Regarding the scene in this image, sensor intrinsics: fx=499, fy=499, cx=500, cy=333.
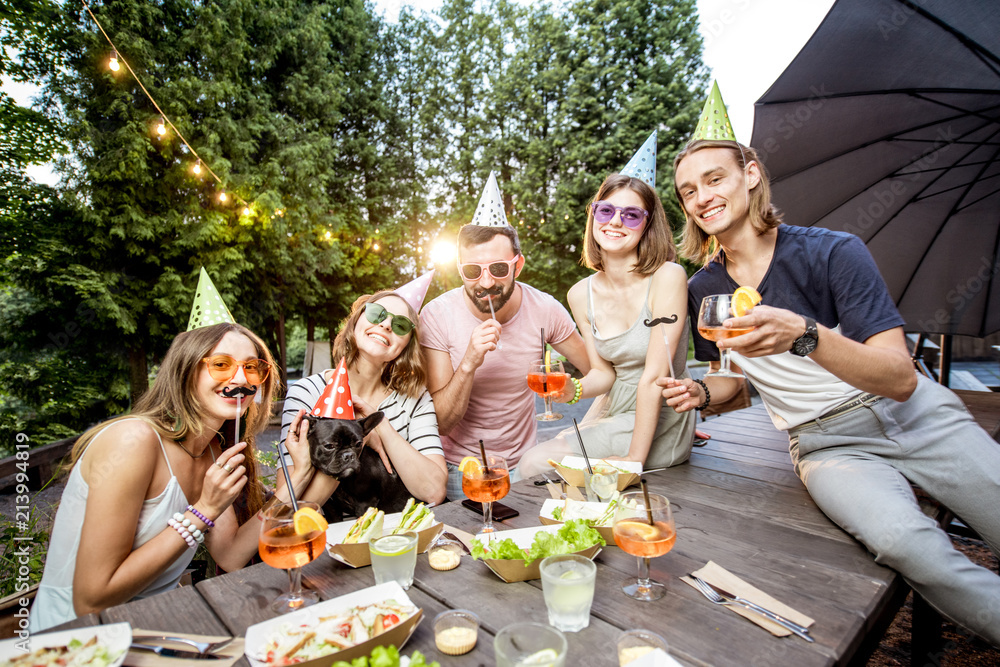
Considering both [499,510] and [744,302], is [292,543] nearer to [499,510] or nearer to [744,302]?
[499,510]

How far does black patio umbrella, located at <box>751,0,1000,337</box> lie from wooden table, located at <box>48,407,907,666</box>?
276cm

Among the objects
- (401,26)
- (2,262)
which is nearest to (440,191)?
(401,26)

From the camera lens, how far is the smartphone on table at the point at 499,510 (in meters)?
2.00

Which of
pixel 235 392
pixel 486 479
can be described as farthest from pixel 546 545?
pixel 235 392

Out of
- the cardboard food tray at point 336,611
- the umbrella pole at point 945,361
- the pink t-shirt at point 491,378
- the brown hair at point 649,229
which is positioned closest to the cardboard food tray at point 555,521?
the cardboard food tray at point 336,611

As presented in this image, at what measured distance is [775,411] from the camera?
2.65m

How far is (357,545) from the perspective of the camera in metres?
1.62

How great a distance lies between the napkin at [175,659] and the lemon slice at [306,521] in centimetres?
31

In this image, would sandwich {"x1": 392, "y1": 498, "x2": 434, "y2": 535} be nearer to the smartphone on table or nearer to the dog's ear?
the smartphone on table

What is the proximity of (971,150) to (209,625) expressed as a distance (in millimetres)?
5280

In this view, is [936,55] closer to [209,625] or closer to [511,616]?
[511,616]

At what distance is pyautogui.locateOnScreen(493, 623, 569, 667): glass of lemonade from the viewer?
1021 mm

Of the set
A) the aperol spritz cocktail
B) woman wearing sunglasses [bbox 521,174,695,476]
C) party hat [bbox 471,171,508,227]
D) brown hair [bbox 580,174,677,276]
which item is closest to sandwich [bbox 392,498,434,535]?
woman wearing sunglasses [bbox 521,174,695,476]

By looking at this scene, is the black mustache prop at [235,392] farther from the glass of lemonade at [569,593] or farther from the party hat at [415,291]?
the glass of lemonade at [569,593]
